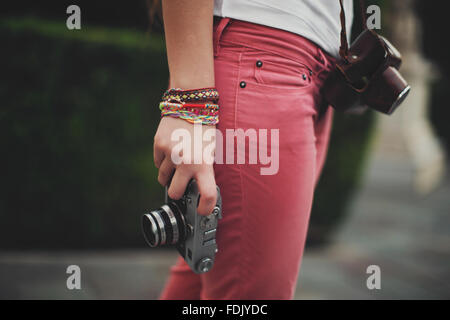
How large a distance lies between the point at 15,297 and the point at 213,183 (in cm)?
220

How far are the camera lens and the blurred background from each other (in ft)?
6.39

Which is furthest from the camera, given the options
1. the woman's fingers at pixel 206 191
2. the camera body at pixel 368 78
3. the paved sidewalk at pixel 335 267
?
the paved sidewalk at pixel 335 267

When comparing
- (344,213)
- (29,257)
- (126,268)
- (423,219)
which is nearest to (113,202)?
(126,268)

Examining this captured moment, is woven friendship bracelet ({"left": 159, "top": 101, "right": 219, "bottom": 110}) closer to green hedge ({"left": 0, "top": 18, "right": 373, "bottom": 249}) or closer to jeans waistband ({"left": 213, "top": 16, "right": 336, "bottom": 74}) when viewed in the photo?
jeans waistband ({"left": 213, "top": 16, "right": 336, "bottom": 74})

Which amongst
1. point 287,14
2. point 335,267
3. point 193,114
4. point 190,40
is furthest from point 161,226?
point 335,267

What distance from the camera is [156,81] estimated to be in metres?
3.22

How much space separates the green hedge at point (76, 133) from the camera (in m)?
2.93

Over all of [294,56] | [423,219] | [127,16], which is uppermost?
[127,16]

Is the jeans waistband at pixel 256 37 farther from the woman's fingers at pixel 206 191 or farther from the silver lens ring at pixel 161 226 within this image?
the silver lens ring at pixel 161 226

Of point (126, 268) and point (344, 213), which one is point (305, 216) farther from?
point (344, 213)

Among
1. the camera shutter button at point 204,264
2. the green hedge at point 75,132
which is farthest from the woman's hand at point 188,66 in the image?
the green hedge at point 75,132

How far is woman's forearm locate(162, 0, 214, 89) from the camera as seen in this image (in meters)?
0.91

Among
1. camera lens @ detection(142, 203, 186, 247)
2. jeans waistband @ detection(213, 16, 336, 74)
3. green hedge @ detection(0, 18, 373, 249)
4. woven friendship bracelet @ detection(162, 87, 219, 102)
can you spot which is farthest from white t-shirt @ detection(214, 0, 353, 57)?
green hedge @ detection(0, 18, 373, 249)

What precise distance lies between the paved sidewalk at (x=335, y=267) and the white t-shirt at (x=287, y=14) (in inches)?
88.1
